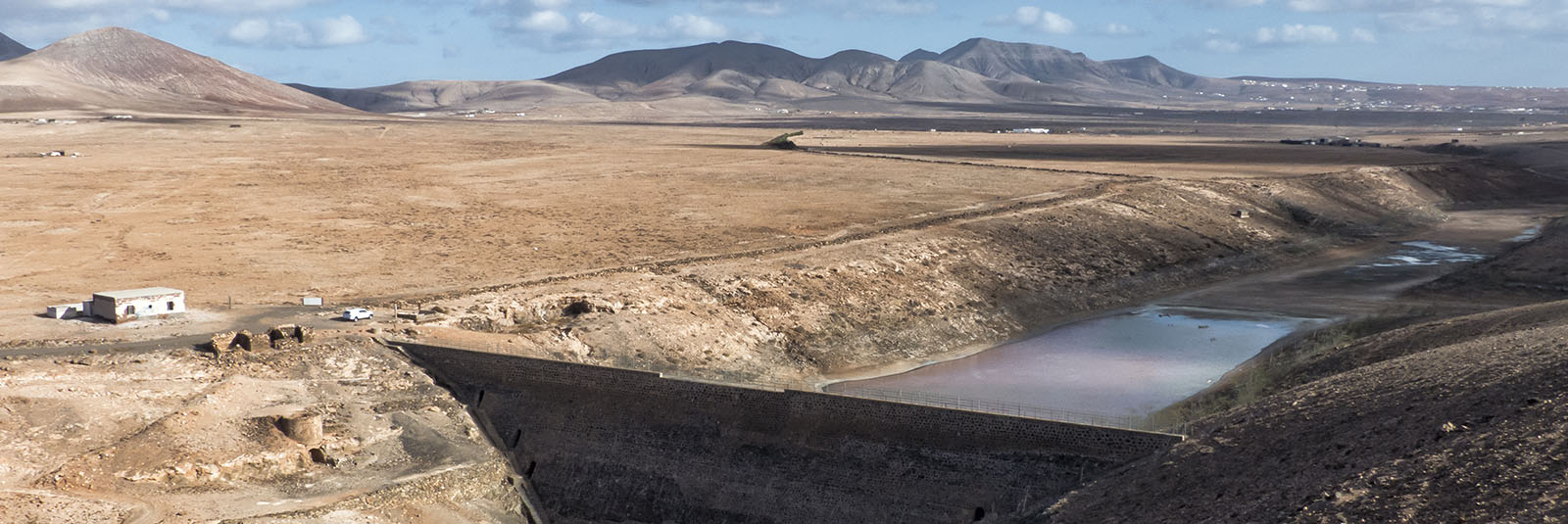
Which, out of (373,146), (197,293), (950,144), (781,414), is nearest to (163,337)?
(197,293)

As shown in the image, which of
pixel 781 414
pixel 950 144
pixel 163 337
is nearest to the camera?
pixel 781 414

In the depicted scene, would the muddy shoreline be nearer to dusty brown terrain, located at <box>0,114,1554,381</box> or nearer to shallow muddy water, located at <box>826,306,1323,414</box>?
shallow muddy water, located at <box>826,306,1323,414</box>

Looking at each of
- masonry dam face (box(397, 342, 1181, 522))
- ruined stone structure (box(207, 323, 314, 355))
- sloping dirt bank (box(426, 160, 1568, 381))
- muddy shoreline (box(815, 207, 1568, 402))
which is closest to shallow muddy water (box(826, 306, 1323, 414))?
muddy shoreline (box(815, 207, 1568, 402))

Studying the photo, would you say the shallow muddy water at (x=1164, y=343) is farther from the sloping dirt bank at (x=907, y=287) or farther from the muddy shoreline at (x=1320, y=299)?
the sloping dirt bank at (x=907, y=287)

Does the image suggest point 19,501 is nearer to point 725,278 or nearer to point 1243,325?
point 725,278

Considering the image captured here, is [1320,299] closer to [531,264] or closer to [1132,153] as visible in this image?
[531,264]
